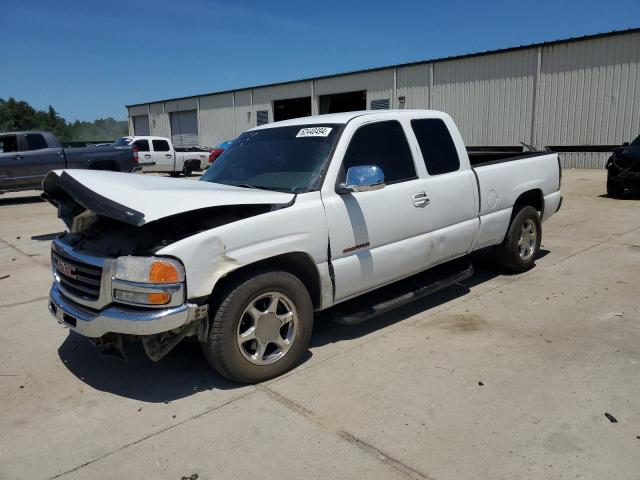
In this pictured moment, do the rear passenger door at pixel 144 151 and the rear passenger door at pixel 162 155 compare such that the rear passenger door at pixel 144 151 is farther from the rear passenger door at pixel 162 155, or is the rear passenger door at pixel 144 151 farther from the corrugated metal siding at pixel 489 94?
the corrugated metal siding at pixel 489 94

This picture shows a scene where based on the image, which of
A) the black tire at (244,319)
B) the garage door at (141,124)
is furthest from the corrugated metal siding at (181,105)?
the black tire at (244,319)

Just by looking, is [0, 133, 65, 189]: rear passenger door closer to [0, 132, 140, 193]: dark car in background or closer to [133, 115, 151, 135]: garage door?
[0, 132, 140, 193]: dark car in background

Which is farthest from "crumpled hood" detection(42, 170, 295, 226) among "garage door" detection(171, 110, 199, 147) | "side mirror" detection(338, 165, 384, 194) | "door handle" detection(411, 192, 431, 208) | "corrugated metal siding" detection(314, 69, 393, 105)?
"garage door" detection(171, 110, 199, 147)

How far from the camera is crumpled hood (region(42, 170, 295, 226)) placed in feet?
10.8

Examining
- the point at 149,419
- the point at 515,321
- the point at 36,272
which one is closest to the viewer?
the point at 149,419

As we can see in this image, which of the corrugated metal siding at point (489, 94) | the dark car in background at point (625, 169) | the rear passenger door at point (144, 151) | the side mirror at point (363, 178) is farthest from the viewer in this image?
the rear passenger door at point (144, 151)

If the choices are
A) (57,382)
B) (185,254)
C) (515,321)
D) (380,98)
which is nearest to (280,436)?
(185,254)

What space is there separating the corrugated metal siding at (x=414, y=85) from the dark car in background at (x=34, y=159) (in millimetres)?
15528

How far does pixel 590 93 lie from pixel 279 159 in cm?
1908

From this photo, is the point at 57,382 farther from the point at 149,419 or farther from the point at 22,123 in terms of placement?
the point at 22,123

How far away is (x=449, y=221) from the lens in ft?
16.5

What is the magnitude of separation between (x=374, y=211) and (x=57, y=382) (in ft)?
9.09

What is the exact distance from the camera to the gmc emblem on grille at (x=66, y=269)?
3.71 m

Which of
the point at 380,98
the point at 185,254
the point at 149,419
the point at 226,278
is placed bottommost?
the point at 149,419
